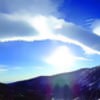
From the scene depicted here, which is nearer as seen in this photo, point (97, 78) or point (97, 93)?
point (97, 93)

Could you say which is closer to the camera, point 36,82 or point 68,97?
point 68,97

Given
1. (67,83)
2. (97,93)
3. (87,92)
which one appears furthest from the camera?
(67,83)

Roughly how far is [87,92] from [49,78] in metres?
72.7

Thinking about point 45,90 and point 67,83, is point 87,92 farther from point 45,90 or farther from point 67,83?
point 45,90

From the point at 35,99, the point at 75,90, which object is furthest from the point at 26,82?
the point at 35,99

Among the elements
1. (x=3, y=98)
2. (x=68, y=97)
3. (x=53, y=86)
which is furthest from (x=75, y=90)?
(x=3, y=98)

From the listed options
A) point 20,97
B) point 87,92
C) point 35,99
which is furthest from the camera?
point 87,92

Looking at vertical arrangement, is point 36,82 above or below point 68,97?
above

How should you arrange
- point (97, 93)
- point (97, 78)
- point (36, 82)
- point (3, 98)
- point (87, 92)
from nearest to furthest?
point (3, 98)
point (97, 93)
point (87, 92)
point (97, 78)
point (36, 82)

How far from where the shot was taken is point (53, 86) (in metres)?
184

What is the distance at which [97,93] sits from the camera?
5005 inches

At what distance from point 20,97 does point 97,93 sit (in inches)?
4235

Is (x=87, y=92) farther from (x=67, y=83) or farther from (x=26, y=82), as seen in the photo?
(x=26, y=82)

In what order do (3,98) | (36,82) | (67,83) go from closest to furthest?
1. (3,98)
2. (67,83)
3. (36,82)
